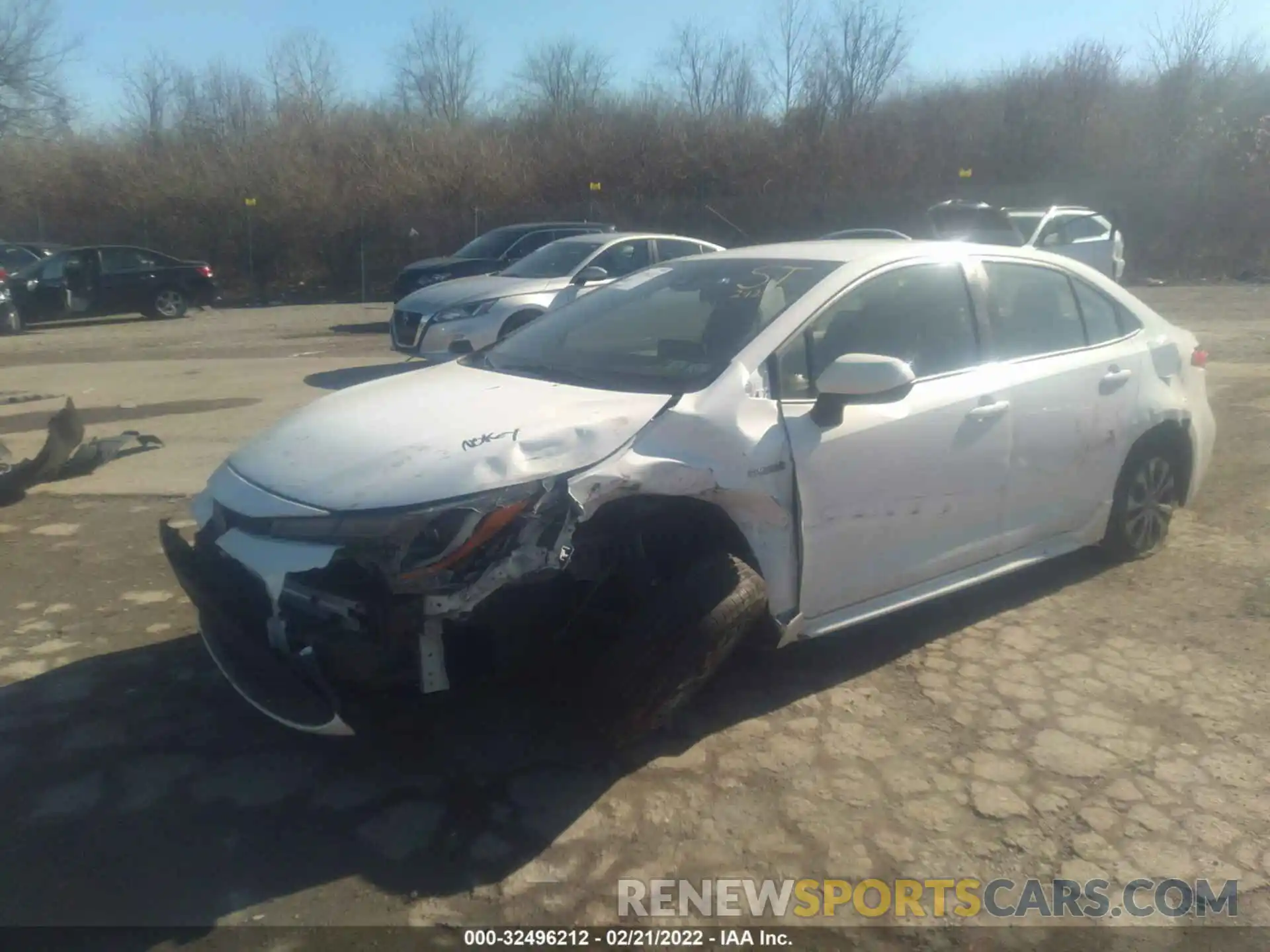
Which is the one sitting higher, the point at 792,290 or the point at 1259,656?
the point at 792,290

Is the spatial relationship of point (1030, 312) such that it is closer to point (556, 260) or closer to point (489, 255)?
point (556, 260)

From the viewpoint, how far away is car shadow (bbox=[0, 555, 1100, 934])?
2.95m

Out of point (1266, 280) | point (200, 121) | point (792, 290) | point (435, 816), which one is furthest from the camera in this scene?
point (200, 121)

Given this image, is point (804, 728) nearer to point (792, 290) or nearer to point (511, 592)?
point (511, 592)

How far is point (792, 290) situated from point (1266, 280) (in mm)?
27493

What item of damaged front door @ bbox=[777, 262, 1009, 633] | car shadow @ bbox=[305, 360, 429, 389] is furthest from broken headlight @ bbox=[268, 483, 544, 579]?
car shadow @ bbox=[305, 360, 429, 389]

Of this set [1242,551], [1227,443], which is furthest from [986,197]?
[1242,551]

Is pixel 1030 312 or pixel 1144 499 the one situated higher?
pixel 1030 312

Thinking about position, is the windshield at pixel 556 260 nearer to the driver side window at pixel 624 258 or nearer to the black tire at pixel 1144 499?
the driver side window at pixel 624 258

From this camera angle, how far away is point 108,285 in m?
21.6

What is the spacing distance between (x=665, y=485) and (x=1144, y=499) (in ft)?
10.1

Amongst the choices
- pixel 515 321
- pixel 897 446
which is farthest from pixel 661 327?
pixel 515 321

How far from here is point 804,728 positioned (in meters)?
3.79

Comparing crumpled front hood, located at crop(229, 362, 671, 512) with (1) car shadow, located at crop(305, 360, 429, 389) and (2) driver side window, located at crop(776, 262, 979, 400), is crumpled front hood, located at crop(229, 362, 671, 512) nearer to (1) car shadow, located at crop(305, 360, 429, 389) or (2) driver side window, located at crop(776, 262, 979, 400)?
(2) driver side window, located at crop(776, 262, 979, 400)
